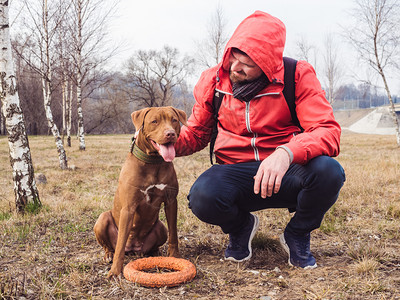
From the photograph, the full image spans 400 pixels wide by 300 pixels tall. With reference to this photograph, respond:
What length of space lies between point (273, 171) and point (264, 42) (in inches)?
37.1

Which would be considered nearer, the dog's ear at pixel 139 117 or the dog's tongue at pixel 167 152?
the dog's tongue at pixel 167 152

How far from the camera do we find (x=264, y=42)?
98.1 inches

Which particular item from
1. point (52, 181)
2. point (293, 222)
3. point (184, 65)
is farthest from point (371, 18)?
point (293, 222)

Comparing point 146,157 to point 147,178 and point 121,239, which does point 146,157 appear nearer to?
point 147,178

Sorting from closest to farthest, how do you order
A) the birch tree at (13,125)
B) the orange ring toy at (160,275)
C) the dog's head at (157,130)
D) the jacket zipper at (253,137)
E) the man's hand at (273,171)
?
1. the man's hand at (273,171)
2. the orange ring toy at (160,275)
3. the dog's head at (157,130)
4. the jacket zipper at (253,137)
5. the birch tree at (13,125)

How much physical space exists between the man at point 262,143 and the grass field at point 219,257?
28 centimetres

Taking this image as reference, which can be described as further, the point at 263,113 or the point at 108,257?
the point at 108,257

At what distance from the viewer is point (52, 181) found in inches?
290

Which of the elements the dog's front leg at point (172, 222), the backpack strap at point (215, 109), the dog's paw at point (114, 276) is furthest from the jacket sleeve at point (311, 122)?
the dog's paw at point (114, 276)

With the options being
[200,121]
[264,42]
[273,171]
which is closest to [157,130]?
[200,121]

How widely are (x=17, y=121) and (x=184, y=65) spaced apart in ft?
13.5

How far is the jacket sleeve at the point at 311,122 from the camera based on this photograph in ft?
7.74

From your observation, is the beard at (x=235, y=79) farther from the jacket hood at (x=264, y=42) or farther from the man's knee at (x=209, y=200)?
the man's knee at (x=209, y=200)

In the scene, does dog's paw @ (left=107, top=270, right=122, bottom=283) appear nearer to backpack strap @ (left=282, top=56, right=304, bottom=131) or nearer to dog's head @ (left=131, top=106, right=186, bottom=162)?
dog's head @ (left=131, top=106, right=186, bottom=162)
